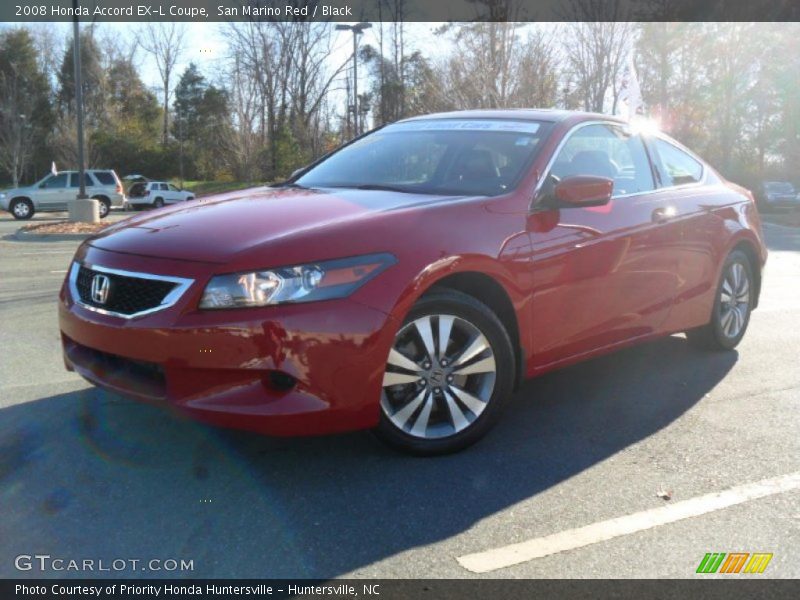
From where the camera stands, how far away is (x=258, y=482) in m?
3.35

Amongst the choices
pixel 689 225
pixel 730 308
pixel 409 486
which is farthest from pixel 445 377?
pixel 730 308

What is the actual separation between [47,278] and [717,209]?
26.1 ft

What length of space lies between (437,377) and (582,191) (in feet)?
4.10

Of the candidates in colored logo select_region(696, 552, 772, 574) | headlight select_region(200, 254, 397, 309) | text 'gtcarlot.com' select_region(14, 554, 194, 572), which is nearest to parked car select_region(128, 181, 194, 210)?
headlight select_region(200, 254, 397, 309)

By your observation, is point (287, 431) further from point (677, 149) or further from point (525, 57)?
point (525, 57)

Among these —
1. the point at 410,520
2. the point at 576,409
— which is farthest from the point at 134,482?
the point at 576,409

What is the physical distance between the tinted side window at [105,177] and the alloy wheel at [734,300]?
2852 cm

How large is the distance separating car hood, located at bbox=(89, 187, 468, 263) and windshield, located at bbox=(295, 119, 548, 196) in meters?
0.26

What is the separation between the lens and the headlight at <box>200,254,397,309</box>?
10.2 feet

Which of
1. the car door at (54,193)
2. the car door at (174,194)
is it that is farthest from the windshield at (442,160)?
the car door at (174,194)

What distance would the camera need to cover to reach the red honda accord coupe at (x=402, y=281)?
3.13 meters

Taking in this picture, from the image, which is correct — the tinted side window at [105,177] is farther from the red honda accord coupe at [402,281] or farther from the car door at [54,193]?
the red honda accord coupe at [402,281]

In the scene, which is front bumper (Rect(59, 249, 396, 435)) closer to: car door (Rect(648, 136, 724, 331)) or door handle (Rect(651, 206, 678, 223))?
door handle (Rect(651, 206, 678, 223))

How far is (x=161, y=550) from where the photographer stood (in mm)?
2760
